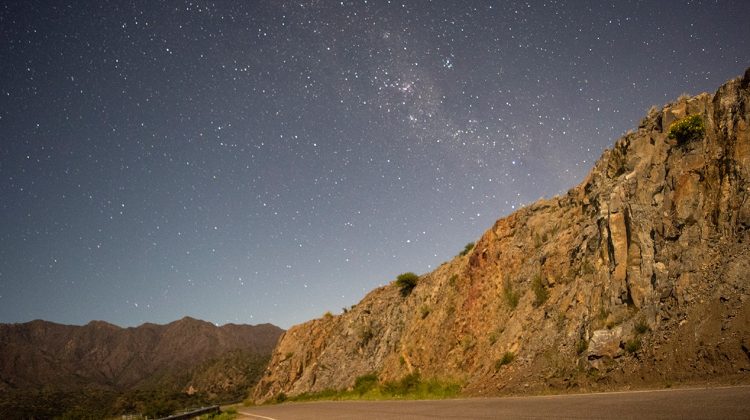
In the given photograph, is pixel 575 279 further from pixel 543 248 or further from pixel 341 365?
pixel 341 365

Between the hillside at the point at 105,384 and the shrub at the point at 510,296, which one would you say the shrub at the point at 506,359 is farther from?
the hillside at the point at 105,384

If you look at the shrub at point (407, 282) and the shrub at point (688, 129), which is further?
the shrub at point (407, 282)

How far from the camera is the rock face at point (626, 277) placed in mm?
12680

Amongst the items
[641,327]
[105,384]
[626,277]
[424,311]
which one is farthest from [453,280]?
[105,384]

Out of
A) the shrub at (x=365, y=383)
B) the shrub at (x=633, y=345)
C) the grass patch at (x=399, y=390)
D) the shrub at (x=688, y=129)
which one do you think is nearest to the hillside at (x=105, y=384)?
the grass patch at (x=399, y=390)

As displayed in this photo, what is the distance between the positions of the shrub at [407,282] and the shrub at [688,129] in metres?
28.8

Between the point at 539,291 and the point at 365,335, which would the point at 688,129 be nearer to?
the point at 539,291

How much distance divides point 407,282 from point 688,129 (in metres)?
30.3

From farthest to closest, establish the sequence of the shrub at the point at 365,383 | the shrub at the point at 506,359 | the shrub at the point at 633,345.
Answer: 1. the shrub at the point at 365,383
2. the shrub at the point at 506,359
3. the shrub at the point at 633,345

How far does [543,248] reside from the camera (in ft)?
78.8

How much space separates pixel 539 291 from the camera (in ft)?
71.6

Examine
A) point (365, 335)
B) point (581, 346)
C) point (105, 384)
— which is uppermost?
point (365, 335)

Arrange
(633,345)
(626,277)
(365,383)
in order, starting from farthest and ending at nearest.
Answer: (365,383)
(626,277)
(633,345)

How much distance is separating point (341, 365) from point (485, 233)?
2129cm
